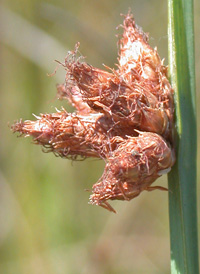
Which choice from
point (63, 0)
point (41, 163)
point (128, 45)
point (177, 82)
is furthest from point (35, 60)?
point (177, 82)

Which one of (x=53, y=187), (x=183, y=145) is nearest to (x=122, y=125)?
(x=183, y=145)

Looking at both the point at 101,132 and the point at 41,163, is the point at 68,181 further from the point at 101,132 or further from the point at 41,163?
the point at 101,132

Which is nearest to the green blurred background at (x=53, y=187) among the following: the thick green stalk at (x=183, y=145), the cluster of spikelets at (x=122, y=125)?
the cluster of spikelets at (x=122, y=125)

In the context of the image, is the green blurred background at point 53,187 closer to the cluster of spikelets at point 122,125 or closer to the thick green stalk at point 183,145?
the cluster of spikelets at point 122,125

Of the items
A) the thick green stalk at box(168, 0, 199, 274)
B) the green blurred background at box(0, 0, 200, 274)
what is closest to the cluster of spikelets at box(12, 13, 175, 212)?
the thick green stalk at box(168, 0, 199, 274)

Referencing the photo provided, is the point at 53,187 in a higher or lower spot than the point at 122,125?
lower

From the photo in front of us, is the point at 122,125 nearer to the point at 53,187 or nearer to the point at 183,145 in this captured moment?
the point at 183,145
